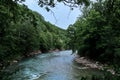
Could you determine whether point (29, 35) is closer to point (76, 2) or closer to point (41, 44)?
point (41, 44)

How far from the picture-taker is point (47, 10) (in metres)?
5.20

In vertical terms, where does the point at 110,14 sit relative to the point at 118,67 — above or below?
above

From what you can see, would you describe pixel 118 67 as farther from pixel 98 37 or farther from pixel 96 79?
pixel 98 37

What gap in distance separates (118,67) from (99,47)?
30.5m

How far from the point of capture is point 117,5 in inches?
213

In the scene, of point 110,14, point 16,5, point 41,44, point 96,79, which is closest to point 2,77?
point 16,5

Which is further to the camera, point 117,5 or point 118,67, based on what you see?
point 117,5

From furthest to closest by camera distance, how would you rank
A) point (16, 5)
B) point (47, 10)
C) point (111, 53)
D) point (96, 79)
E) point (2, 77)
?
point (111, 53) < point (2, 77) < point (16, 5) < point (47, 10) < point (96, 79)

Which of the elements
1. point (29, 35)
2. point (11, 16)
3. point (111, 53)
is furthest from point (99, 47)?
point (11, 16)

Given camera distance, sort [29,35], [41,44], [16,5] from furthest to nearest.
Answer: [41,44], [29,35], [16,5]

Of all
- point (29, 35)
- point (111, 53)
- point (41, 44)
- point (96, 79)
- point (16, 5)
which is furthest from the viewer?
point (41, 44)

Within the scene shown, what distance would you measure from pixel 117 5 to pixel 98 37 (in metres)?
32.2

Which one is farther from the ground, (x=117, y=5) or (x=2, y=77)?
(x=117, y=5)

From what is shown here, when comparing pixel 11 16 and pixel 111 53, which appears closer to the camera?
pixel 11 16
